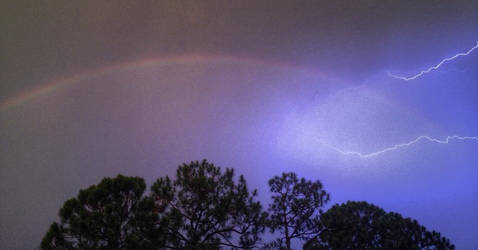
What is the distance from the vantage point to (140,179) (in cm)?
838

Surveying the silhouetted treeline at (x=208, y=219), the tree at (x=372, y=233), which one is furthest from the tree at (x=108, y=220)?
the tree at (x=372, y=233)

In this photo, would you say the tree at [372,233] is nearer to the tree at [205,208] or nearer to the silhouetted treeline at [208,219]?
the silhouetted treeline at [208,219]

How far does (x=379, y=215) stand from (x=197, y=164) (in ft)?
22.1

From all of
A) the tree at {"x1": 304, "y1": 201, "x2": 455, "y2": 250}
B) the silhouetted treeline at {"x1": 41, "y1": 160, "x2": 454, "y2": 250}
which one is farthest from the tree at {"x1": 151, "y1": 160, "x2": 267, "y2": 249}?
the tree at {"x1": 304, "y1": 201, "x2": 455, "y2": 250}

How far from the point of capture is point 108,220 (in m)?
7.40

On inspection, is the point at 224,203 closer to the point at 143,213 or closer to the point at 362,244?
the point at 143,213

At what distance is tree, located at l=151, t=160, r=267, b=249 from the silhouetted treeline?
3 cm

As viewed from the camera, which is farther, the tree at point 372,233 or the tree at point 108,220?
the tree at point 372,233

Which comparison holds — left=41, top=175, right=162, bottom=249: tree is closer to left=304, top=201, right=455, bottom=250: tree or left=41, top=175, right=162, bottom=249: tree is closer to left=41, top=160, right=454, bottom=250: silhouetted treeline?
left=41, top=160, right=454, bottom=250: silhouetted treeline

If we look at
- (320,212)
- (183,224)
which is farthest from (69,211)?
(320,212)

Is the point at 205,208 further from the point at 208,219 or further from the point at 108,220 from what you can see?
the point at 108,220

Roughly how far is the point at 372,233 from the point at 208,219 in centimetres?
574

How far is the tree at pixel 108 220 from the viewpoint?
7.30 metres

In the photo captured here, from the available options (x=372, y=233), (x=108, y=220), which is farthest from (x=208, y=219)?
(x=372, y=233)
